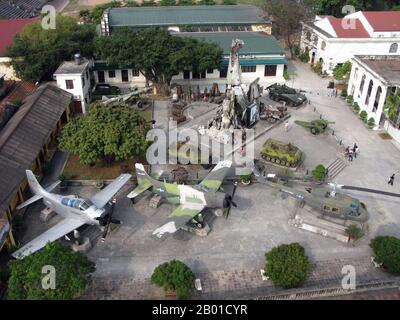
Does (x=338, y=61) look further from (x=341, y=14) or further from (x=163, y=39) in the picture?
(x=163, y=39)

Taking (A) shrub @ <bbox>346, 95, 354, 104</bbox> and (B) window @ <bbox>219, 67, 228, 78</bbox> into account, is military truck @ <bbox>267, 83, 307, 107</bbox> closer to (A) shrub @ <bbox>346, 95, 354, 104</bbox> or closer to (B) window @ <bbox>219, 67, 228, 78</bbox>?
(A) shrub @ <bbox>346, 95, 354, 104</bbox>

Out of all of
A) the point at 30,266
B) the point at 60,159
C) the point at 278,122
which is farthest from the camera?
the point at 278,122

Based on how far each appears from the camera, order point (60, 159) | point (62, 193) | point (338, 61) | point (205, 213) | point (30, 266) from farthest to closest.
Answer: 1. point (338, 61)
2. point (60, 159)
3. point (62, 193)
4. point (205, 213)
5. point (30, 266)

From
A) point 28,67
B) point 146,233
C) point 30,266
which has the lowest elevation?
point 146,233

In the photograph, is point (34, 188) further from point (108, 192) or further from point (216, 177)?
point (216, 177)

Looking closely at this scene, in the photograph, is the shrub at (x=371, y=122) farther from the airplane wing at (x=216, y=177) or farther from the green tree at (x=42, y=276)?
the green tree at (x=42, y=276)

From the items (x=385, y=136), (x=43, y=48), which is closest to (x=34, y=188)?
(x=43, y=48)

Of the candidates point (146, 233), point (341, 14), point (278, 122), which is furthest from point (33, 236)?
point (341, 14)

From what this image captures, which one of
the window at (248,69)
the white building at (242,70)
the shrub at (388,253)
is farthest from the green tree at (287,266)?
the window at (248,69)
